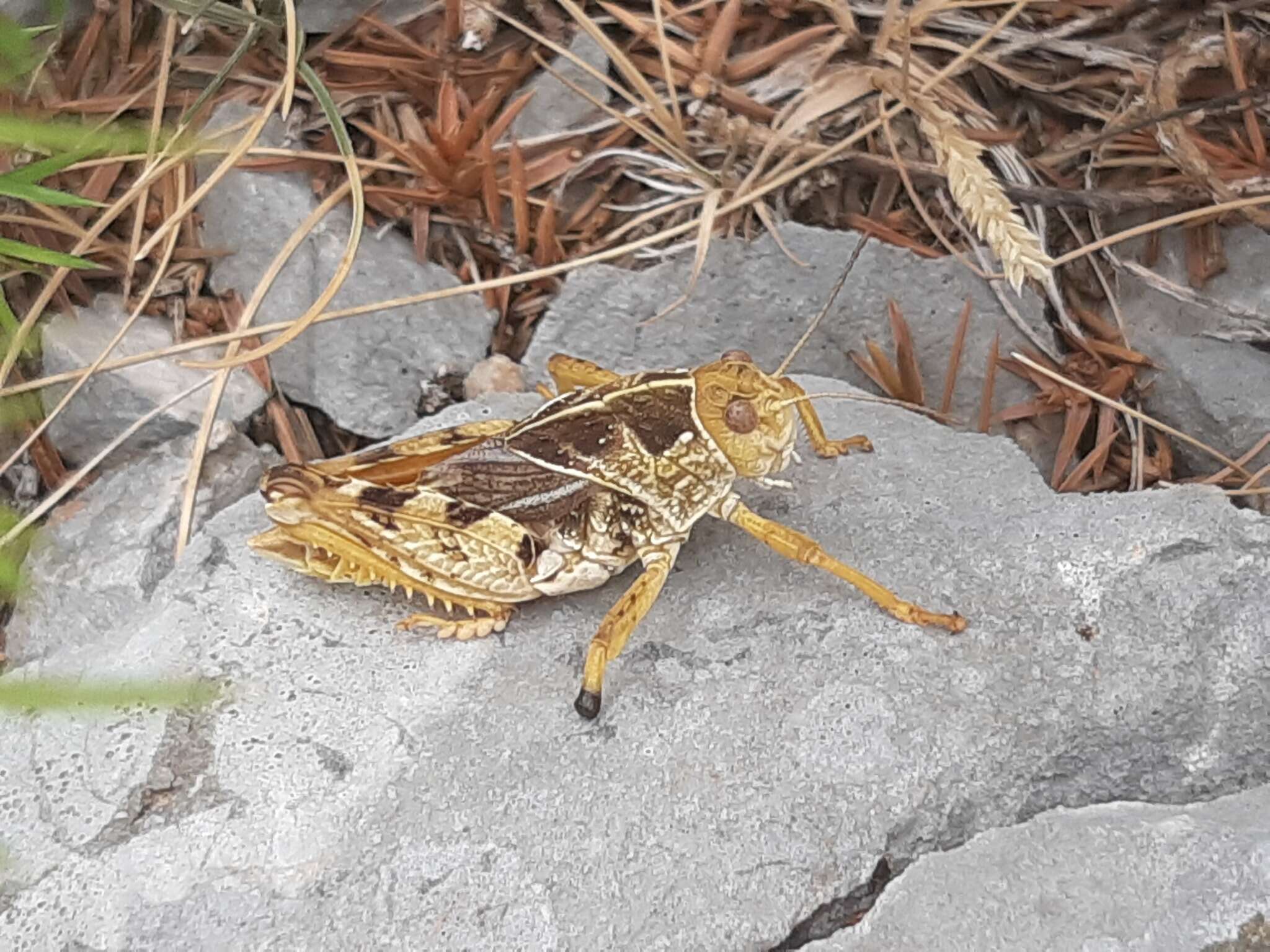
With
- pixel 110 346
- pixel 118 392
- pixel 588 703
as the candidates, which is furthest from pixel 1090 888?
pixel 118 392

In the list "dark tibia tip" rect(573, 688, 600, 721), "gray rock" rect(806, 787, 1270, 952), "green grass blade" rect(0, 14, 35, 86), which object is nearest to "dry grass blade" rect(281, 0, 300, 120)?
"green grass blade" rect(0, 14, 35, 86)

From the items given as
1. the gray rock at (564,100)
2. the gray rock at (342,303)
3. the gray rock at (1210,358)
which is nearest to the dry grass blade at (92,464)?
the gray rock at (342,303)

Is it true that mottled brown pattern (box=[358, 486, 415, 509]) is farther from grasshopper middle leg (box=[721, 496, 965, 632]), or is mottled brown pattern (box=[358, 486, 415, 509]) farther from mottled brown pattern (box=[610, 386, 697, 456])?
grasshopper middle leg (box=[721, 496, 965, 632])

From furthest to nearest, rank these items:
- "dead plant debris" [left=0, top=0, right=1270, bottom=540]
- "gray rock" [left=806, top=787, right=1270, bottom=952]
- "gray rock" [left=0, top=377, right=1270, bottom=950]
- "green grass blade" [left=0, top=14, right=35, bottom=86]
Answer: "dead plant debris" [left=0, top=0, right=1270, bottom=540] < "green grass blade" [left=0, top=14, right=35, bottom=86] < "gray rock" [left=0, top=377, right=1270, bottom=950] < "gray rock" [left=806, top=787, right=1270, bottom=952]

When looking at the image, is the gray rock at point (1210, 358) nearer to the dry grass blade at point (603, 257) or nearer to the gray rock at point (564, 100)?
the dry grass blade at point (603, 257)

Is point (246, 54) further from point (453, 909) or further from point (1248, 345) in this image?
point (1248, 345)

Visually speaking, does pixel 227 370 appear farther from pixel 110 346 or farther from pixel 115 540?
pixel 115 540
